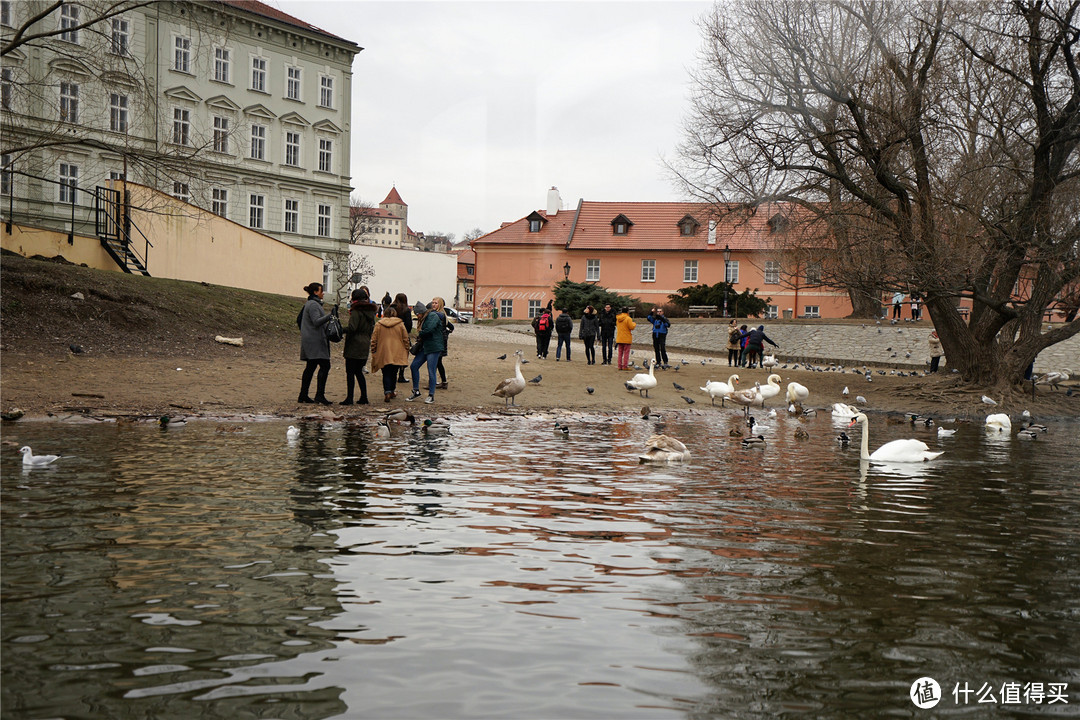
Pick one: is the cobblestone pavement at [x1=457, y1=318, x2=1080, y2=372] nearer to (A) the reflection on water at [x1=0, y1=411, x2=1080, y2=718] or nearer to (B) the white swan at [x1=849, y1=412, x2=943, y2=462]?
(B) the white swan at [x1=849, y1=412, x2=943, y2=462]

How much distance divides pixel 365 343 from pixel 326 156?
133 ft

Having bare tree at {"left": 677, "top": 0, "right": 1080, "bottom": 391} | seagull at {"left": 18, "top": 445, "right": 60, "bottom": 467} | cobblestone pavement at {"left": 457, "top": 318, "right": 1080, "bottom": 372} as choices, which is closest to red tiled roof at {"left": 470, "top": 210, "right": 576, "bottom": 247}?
cobblestone pavement at {"left": 457, "top": 318, "right": 1080, "bottom": 372}

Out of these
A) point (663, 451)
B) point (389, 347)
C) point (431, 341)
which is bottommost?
point (663, 451)

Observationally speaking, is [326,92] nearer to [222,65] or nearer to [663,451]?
[222,65]

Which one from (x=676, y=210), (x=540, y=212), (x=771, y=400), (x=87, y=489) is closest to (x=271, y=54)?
(x=540, y=212)

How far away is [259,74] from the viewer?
5075cm

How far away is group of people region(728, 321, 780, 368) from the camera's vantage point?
33.0 metres

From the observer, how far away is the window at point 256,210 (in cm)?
5044

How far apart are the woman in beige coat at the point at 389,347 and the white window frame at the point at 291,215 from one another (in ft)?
119

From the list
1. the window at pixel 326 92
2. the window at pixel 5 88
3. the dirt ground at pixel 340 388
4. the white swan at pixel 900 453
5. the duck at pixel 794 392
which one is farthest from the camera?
the window at pixel 326 92

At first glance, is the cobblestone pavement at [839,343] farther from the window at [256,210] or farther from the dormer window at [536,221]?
the dormer window at [536,221]

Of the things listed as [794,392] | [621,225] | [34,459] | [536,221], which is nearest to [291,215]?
[536,221]

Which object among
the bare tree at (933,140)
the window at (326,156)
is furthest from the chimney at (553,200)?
the bare tree at (933,140)

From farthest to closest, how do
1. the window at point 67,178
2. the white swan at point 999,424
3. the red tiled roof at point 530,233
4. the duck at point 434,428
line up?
the red tiled roof at point 530,233 → the window at point 67,178 → the white swan at point 999,424 → the duck at point 434,428
